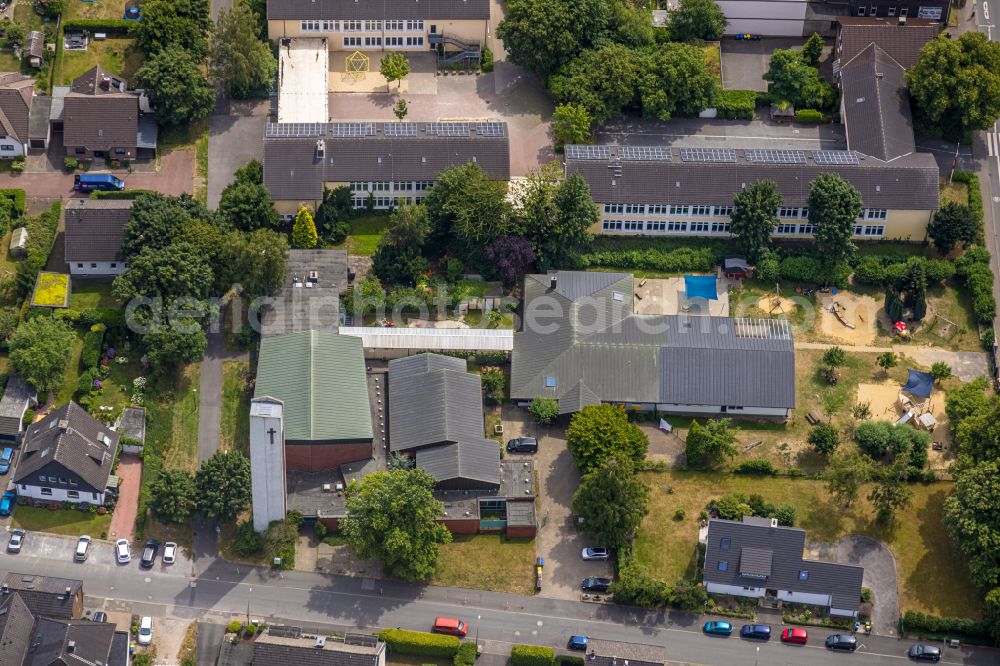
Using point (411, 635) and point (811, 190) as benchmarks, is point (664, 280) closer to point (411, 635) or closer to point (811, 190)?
point (811, 190)

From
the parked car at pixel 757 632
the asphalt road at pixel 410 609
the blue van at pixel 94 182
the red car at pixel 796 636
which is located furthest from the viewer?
the blue van at pixel 94 182

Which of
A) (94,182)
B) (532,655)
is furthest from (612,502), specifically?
(94,182)

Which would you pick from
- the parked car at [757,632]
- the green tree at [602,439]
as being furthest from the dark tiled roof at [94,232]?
the parked car at [757,632]

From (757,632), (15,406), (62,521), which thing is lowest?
(757,632)

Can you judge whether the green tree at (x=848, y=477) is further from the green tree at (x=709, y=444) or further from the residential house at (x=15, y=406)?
the residential house at (x=15, y=406)

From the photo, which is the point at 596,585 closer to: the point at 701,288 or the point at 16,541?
the point at 701,288

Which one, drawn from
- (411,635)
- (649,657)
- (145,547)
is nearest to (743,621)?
(649,657)

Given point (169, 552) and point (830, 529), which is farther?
point (830, 529)
